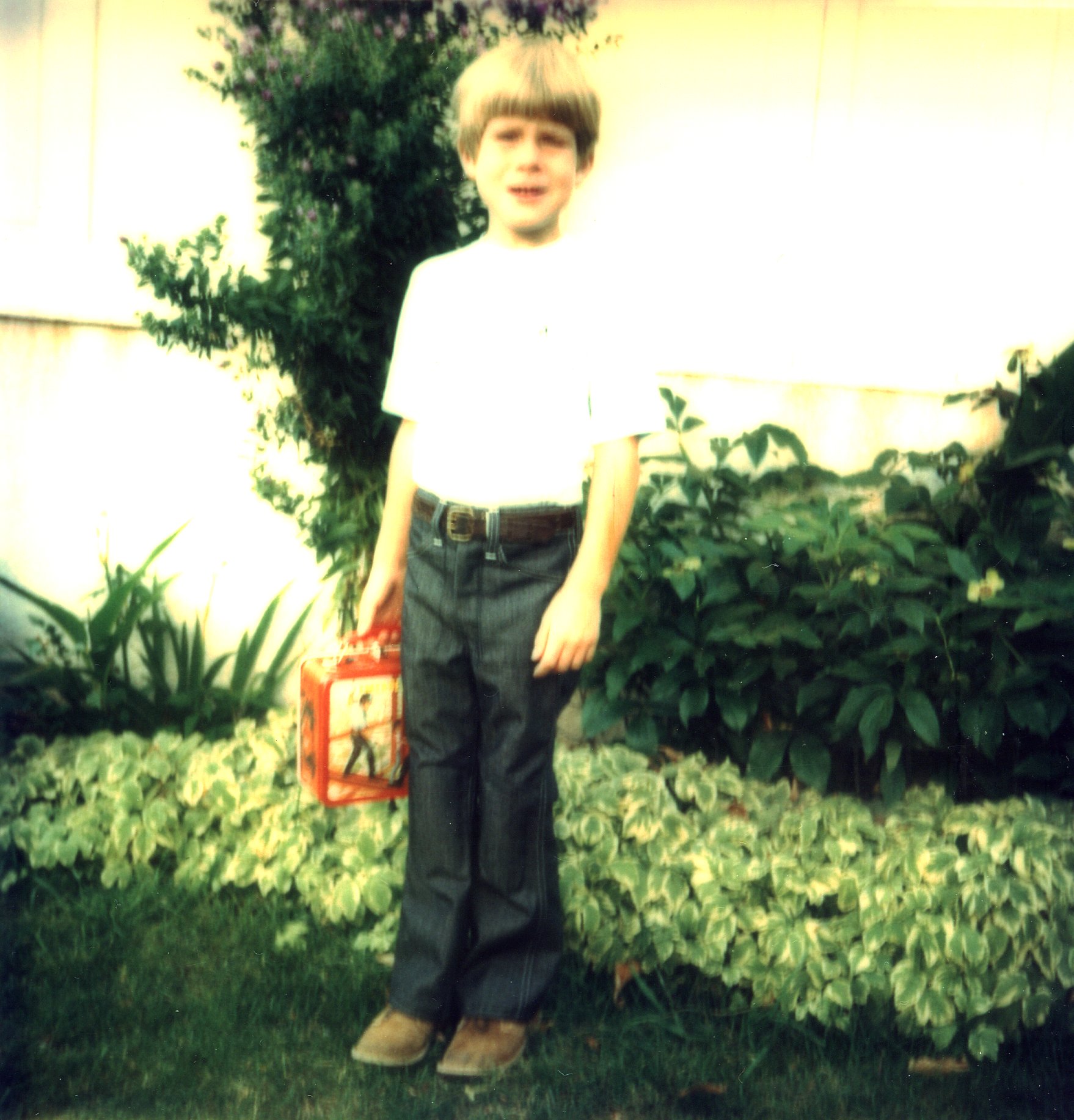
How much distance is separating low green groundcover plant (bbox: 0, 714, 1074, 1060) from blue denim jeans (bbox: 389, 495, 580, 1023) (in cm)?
31

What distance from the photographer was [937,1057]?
89.0 inches

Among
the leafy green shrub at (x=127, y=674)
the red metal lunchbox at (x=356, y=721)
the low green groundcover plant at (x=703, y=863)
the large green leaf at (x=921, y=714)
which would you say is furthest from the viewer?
the leafy green shrub at (x=127, y=674)

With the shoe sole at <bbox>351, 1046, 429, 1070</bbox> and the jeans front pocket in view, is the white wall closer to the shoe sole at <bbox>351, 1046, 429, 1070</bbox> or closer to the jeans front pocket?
the jeans front pocket

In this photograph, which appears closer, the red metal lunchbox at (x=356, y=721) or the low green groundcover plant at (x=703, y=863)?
the red metal lunchbox at (x=356, y=721)

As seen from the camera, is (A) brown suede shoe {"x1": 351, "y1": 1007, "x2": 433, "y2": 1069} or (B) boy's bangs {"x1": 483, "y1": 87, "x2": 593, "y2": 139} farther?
(A) brown suede shoe {"x1": 351, "y1": 1007, "x2": 433, "y2": 1069}

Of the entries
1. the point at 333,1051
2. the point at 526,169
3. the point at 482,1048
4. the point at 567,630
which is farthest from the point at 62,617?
the point at 526,169

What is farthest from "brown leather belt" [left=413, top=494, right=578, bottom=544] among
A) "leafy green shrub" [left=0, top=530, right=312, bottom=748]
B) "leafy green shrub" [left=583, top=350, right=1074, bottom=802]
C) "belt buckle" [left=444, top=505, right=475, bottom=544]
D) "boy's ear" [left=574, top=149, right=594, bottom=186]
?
"leafy green shrub" [left=0, top=530, right=312, bottom=748]

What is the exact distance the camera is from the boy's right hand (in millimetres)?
2197

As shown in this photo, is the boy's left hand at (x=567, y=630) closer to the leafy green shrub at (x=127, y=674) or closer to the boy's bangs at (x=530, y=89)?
the boy's bangs at (x=530, y=89)

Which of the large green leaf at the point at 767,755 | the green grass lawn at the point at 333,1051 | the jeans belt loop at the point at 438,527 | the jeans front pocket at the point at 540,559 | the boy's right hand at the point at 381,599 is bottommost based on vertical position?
the green grass lawn at the point at 333,1051

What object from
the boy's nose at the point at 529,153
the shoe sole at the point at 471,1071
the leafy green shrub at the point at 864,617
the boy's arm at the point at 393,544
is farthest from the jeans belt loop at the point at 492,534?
the shoe sole at the point at 471,1071

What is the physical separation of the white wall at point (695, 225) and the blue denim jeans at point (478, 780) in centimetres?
106

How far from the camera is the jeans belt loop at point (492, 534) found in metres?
1.92

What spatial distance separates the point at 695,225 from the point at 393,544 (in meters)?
1.42
